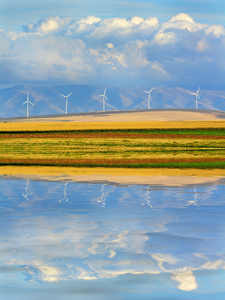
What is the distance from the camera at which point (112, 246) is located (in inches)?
659

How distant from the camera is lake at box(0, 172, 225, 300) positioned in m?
12.2

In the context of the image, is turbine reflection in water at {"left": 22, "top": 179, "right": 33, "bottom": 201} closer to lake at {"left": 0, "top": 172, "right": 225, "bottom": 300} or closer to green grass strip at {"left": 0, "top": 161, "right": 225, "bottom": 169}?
lake at {"left": 0, "top": 172, "right": 225, "bottom": 300}

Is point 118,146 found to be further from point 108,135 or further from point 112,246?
point 112,246

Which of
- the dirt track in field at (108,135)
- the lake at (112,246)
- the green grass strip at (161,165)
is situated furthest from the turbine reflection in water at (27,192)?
the dirt track in field at (108,135)

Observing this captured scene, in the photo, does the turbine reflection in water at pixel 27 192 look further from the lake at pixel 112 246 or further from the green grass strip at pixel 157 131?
the green grass strip at pixel 157 131

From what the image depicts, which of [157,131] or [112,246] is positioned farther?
[157,131]

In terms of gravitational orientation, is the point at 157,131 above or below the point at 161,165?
above

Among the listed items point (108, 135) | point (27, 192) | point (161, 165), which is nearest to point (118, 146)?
point (108, 135)

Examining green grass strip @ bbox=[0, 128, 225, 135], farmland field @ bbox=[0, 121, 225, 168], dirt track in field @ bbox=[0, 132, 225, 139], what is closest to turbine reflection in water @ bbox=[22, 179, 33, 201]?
farmland field @ bbox=[0, 121, 225, 168]

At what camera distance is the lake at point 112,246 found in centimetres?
1216

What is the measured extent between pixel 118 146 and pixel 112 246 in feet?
214

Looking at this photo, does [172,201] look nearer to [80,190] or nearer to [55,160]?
[80,190]

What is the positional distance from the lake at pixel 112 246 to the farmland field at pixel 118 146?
1384 inches

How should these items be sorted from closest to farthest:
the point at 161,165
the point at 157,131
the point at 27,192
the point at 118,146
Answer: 1. the point at 27,192
2. the point at 161,165
3. the point at 118,146
4. the point at 157,131
